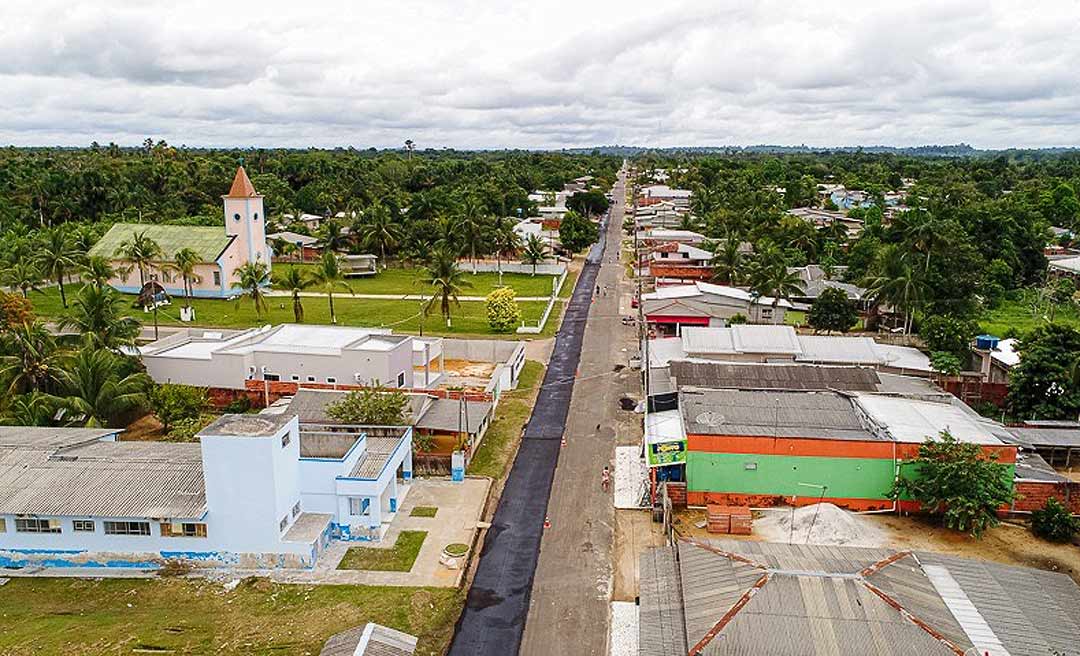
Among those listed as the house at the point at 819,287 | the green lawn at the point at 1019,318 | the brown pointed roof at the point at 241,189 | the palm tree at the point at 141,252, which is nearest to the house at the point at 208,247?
the brown pointed roof at the point at 241,189

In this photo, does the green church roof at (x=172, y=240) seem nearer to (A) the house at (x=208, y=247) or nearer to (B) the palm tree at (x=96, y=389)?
(A) the house at (x=208, y=247)

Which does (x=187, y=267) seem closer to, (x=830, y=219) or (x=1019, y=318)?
(x=1019, y=318)

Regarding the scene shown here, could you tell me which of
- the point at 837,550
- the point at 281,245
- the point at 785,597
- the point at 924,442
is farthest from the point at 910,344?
the point at 281,245

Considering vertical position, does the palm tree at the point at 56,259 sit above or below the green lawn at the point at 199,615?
above

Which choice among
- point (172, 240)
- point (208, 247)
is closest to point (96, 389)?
point (208, 247)

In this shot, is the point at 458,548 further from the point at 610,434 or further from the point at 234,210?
the point at 234,210

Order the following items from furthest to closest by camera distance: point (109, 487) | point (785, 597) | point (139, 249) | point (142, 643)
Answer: point (139, 249) < point (109, 487) < point (142, 643) < point (785, 597)
